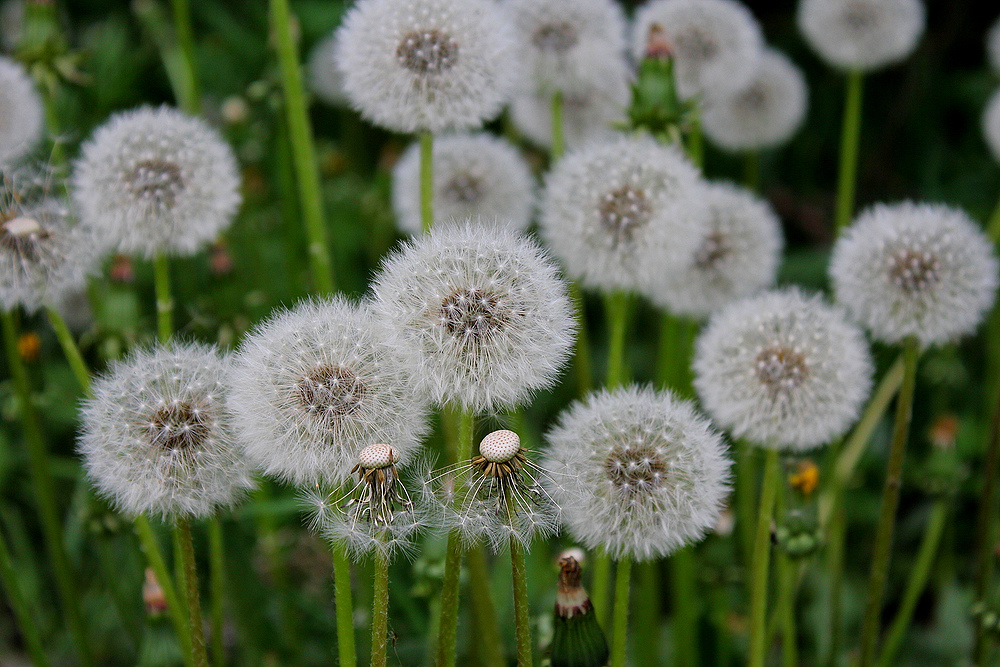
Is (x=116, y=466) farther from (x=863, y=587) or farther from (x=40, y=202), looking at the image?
(x=863, y=587)

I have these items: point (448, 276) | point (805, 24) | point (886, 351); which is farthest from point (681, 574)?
point (805, 24)

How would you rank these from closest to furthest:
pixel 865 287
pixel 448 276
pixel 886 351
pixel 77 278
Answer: pixel 448 276, pixel 77 278, pixel 865 287, pixel 886 351

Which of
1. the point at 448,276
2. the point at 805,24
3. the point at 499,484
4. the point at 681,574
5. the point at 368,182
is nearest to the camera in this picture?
the point at 499,484

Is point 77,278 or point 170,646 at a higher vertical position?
point 77,278

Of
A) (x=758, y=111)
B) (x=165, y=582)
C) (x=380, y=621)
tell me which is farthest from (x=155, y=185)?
(x=758, y=111)

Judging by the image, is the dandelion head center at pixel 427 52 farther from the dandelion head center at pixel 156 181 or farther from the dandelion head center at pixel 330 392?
the dandelion head center at pixel 330 392

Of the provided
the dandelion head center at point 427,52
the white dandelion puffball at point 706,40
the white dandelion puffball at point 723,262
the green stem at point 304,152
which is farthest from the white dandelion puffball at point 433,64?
the white dandelion puffball at point 706,40

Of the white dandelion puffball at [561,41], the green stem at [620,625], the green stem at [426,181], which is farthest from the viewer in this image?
the white dandelion puffball at [561,41]
